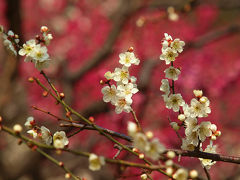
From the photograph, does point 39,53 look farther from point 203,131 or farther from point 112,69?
point 112,69

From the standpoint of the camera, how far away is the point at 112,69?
24.0 feet

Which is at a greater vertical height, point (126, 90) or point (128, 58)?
point (128, 58)

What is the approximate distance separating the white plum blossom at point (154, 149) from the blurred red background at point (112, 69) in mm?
1630

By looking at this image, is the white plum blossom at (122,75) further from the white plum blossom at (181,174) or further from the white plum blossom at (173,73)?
the white plum blossom at (181,174)

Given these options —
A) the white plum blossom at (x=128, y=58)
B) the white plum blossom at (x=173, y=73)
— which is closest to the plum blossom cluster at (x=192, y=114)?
the white plum blossom at (x=173, y=73)

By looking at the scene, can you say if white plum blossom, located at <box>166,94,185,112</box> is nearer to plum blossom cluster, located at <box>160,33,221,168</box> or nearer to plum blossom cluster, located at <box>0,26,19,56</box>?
plum blossom cluster, located at <box>160,33,221,168</box>

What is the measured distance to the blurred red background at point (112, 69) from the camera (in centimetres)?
514

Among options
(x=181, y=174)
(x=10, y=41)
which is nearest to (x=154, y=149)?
(x=181, y=174)

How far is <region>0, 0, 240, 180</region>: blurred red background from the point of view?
5145mm

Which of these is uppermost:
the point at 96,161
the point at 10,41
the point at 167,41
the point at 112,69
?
the point at 112,69

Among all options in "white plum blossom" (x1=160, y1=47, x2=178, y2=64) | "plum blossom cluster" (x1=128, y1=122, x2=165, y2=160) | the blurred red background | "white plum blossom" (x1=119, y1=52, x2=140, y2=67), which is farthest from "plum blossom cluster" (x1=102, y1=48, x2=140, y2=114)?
the blurred red background

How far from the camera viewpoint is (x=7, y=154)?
550cm

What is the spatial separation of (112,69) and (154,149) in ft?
19.9

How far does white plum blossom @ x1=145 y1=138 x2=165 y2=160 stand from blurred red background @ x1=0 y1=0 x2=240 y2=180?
1630 mm
